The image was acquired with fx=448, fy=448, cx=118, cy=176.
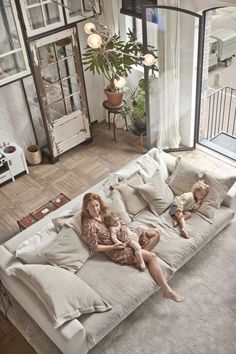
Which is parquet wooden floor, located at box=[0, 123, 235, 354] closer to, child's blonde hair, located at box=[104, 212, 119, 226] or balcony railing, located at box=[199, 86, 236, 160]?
balcony railing, located at box=[199, 86, 236, 160]

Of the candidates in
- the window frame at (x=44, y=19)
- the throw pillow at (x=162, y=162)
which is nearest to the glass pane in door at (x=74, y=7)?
the window frame at (x=44, y=19)

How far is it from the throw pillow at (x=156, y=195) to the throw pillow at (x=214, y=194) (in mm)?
365

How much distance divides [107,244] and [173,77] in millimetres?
2623

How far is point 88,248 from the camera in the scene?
4367 millimetres

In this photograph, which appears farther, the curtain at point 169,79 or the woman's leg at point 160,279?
the curtain at point 169,79

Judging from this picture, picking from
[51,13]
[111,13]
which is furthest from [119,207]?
[111,13]

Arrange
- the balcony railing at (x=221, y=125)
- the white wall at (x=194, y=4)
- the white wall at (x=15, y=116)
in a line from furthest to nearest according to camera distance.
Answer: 1. the balcony railing at (x=221, y=125)
2. the white wall at (x=15, y=116)
3. the white wall at (x=194, y=4)

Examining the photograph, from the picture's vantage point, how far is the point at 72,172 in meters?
6.26

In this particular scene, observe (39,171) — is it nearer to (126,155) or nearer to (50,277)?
(126,155)

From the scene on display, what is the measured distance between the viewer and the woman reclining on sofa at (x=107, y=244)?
4.18 metres

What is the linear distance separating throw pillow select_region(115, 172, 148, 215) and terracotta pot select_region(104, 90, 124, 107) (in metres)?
1.82

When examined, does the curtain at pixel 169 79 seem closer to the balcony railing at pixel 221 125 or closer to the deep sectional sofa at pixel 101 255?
the balcony railing at pixel 221 125

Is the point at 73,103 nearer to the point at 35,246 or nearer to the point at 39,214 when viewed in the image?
the point at 39,214

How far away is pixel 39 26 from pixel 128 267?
3131 mm
